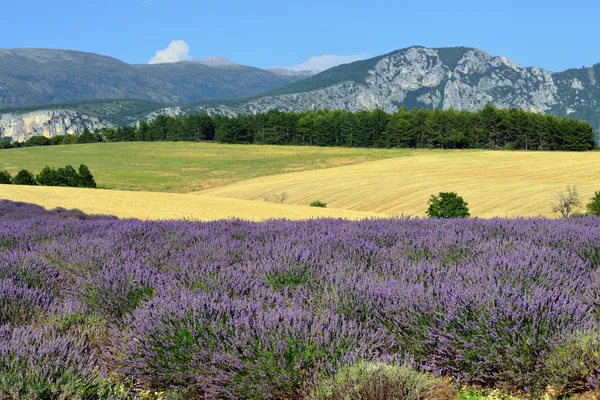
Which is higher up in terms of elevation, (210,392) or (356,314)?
(356,314)

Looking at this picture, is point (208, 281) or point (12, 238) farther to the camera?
point (12, 238)

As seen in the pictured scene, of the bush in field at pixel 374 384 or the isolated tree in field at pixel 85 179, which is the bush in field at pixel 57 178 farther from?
the bush in field at pixel 374 384

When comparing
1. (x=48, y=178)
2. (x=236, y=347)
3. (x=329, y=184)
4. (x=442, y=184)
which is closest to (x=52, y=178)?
(x=48, y=178)

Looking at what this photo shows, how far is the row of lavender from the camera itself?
3.13m

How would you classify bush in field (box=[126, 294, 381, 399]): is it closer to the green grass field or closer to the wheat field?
the wheat field

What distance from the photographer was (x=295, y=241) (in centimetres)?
636

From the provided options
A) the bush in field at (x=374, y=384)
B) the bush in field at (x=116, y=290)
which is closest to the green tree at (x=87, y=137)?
the bush in field at (x=116, y=290)

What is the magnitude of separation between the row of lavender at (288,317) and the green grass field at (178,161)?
51.3 m

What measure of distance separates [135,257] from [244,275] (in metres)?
1.59

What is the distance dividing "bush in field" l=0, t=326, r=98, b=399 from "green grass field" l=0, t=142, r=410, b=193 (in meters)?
53.0

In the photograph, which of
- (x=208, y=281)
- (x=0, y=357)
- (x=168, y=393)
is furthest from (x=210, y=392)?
(x=208, y=281)

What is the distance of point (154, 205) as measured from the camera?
27359 millimetres

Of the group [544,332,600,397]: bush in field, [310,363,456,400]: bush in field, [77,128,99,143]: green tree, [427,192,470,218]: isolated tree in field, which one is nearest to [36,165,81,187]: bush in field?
[427,192,470,218]: isolated tree in field

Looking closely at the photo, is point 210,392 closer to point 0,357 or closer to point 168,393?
point 168,393
